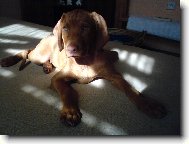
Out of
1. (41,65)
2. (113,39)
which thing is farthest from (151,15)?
(41,65)

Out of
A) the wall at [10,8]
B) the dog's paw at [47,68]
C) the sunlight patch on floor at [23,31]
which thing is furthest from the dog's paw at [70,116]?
the wall at [10,8]

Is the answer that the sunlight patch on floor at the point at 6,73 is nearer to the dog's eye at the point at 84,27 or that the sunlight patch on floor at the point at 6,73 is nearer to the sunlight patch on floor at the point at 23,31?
the dog's eye at the point at 84,27

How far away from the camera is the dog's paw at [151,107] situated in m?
1.27

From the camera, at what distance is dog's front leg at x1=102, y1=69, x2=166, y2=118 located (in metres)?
1.28

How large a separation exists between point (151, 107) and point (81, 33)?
52 centimetres

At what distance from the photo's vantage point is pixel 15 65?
189cm

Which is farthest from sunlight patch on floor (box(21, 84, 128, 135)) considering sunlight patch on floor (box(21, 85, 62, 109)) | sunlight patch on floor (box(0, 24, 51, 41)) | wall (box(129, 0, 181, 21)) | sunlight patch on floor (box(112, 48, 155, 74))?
wall (box(129, 0, 181, 21))

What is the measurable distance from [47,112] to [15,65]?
71 cm

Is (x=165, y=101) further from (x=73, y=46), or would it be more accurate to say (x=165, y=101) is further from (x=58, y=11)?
(x=58, y=11)

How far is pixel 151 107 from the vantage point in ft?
4.25

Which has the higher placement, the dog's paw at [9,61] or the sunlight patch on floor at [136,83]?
the dog's paw at [9,61]

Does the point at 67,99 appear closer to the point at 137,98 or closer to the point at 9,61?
the point at 137,98

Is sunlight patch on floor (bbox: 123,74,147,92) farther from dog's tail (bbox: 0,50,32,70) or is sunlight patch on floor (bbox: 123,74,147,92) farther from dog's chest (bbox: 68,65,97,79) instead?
dog's tail (bbox: 0,50,32,70)

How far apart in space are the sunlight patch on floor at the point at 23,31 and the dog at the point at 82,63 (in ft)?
3.33
